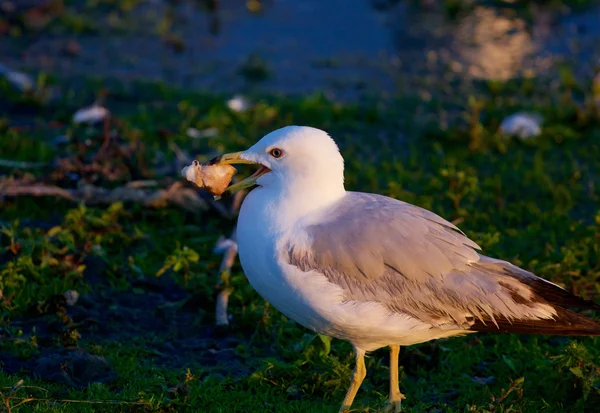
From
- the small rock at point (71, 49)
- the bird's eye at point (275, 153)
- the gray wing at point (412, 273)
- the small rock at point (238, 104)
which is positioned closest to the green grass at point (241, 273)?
the small rock at point (238, 104)

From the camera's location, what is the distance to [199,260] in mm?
5840

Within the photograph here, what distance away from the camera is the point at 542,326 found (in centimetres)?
413

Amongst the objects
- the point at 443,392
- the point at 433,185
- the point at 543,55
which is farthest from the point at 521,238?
the point at 543,55

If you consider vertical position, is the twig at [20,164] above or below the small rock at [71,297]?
above

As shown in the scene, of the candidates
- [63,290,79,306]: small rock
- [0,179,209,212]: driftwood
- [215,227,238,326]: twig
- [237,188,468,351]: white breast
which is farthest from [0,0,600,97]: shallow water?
[237,188,468,351]: white breast

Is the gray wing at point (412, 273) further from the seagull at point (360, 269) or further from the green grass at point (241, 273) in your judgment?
the green grass at point (241, 273)

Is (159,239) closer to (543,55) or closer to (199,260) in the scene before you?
(199,260)

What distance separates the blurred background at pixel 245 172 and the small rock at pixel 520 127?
0.8 inches

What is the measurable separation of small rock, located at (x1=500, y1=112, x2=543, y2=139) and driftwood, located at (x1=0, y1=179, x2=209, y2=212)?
9.68 ft

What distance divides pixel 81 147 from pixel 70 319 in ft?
7.38

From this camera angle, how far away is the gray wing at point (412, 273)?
Answer: 159 inches

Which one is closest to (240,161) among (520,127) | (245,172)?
(245,172)

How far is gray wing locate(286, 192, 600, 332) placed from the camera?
4.04 metres

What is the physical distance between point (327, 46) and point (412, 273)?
691 cm
